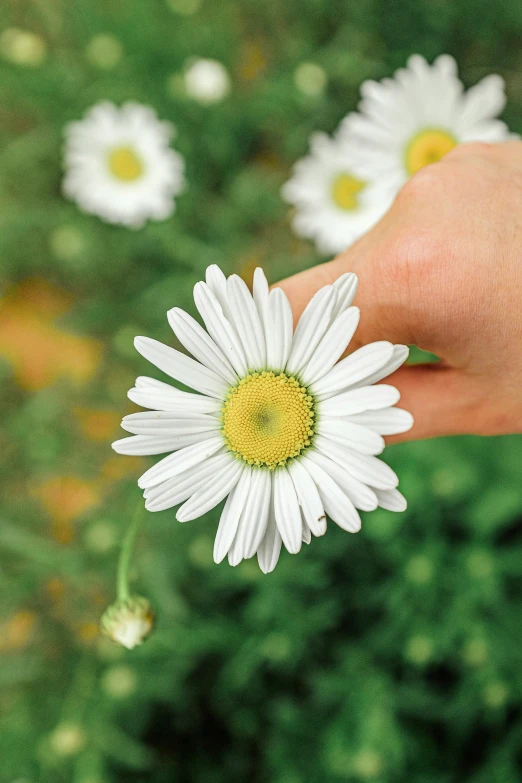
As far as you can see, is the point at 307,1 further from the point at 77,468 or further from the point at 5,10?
the point at 77,468

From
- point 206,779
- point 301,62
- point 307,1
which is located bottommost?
point 206,779

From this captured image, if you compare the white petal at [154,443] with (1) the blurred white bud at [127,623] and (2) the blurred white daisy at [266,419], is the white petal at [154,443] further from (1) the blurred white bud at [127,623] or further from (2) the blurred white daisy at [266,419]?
(1) the blurred white bud at [127,623]

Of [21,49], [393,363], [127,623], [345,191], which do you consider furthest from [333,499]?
[21,49]

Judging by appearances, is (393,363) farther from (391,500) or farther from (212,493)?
(212,493)

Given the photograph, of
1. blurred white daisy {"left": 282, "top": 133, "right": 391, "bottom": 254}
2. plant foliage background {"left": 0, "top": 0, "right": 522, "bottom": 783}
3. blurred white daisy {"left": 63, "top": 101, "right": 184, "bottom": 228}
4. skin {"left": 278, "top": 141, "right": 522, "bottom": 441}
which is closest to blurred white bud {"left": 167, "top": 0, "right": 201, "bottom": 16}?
plant foliage background {"left": 0, "top": 0, "right": 522, "bottom": 783}

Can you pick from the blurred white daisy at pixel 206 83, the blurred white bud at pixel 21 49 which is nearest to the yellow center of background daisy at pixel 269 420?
the blurred white daisy at pixel 206 83

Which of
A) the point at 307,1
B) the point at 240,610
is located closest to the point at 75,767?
the point at 240,610
